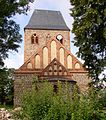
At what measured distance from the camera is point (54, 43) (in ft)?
142

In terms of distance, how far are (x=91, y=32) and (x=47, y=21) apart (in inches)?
1394

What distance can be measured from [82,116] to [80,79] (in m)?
33.8

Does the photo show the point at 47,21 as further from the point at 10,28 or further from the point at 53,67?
the point at 10,28

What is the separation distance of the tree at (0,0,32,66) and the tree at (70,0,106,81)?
372 centimetres

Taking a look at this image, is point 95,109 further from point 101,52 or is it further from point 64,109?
point 101,52

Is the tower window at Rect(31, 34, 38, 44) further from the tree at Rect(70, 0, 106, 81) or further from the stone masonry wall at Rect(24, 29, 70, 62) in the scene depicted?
the tree at Rect(70, 0, 106, 81)

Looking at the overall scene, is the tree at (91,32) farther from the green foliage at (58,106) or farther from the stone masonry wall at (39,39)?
the stone masonry wall at (39,39)

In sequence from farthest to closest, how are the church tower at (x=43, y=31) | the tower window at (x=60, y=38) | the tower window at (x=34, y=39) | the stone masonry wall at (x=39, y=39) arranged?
the tower window at (x=60, y=38) < the tower window at (x=34, y=39) < the church tower at (x=43, y=31) < the stone masonry wall at (x=39, y=39)

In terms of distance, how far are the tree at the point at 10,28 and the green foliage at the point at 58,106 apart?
46.3 ft

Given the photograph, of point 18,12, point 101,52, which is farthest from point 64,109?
point 18,12

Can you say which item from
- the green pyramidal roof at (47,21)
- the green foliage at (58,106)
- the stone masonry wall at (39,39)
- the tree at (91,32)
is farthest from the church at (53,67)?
the green foliage at (58,106)

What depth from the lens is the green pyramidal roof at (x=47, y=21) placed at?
54.0 m

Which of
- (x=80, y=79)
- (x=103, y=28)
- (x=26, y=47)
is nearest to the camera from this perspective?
(x=103, y=28)

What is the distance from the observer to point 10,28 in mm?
24875
